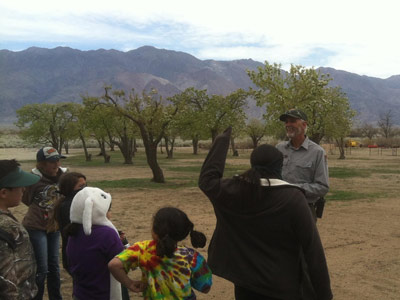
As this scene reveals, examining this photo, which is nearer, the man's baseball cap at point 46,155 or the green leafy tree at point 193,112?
the man's baseball cap at point 46,155

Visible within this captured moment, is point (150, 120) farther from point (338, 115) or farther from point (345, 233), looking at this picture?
point (338, 115)

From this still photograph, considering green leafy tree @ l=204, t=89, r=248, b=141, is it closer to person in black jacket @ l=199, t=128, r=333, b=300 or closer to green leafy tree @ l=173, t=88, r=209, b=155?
green leafy tree @ l=173, t=88, r=209, b=155

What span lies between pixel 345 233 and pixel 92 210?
639cm

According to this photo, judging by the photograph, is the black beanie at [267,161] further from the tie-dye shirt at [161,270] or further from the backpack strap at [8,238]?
the backpack strap at [8,238]

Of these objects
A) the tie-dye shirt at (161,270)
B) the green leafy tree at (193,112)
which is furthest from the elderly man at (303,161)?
the green leafy tree at (193,112)

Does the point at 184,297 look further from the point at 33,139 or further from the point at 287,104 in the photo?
the point at 33,139

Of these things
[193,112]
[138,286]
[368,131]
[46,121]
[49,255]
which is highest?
[193,112]

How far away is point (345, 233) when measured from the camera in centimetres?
782

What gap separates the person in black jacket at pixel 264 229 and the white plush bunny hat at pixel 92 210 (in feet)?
2.75

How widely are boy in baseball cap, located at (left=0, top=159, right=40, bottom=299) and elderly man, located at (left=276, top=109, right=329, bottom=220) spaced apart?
246 centimetres

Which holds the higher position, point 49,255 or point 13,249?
point 13,249

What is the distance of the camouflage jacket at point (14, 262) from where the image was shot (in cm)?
207

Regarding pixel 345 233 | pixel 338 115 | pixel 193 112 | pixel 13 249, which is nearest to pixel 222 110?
pixel 193 112

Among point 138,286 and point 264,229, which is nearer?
point 264,229
